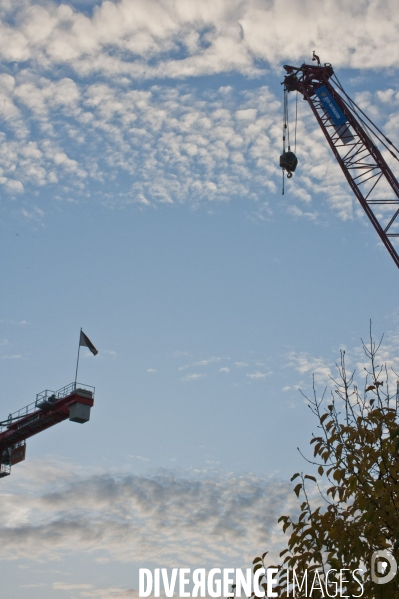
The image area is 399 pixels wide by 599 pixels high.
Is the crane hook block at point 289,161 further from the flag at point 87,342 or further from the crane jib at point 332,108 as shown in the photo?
the flag at point 87,342

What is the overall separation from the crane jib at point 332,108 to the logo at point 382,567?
4418 cm

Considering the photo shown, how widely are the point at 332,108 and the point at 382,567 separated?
149ft

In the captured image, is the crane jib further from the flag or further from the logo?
the logo

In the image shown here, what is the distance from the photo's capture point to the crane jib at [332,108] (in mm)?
53969

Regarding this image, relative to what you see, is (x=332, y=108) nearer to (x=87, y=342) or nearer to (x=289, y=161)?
(x=289, y=161)

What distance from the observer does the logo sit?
13.1 metres

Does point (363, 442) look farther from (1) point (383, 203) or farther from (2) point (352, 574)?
(1) point (383, 203)

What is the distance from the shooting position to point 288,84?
56125 millimetres

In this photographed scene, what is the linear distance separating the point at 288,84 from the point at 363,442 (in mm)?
45344

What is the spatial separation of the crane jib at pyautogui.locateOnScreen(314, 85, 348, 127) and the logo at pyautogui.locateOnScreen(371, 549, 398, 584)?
145ft

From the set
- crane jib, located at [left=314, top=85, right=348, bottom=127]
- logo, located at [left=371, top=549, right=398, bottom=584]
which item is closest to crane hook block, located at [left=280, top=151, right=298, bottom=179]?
crane jib, located at [left=314, top=85, right=348, bottom=127]

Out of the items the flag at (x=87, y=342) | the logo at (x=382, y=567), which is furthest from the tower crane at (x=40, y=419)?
the logo at (x=382, y=567)

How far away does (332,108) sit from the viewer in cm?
5416

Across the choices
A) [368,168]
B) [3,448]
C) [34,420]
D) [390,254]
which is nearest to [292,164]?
[368,168]
